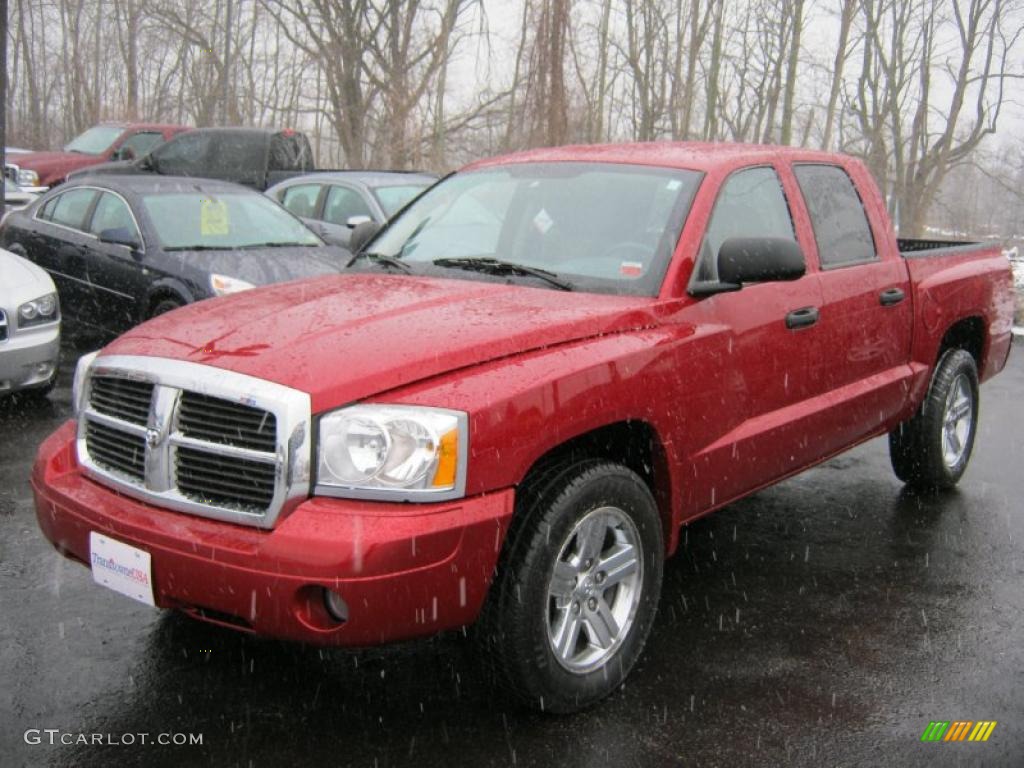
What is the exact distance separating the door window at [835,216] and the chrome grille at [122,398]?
9.23ft

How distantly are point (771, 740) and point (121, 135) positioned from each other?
1902cm

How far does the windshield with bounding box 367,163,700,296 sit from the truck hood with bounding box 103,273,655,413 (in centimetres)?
21

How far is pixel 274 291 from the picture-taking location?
382 cm

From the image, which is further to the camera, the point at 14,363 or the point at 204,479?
the point at 14,363

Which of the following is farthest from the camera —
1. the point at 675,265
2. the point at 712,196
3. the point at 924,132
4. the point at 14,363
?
the point at 924,132

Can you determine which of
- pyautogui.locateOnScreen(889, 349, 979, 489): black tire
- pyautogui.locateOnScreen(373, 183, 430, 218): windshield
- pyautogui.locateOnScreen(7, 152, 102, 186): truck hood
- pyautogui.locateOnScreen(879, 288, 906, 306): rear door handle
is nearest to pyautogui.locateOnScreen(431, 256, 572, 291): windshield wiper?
pyautogui.locateOnScreen(879, 288, 906, 306): rear door handle

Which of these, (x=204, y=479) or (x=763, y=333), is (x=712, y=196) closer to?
(x=763, y=333)

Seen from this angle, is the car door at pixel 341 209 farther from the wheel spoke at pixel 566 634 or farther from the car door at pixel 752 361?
the wheel spoke at pixel 566 634

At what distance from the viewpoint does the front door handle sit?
4.05 metres

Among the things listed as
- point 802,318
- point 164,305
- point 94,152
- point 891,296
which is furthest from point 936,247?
point 94,152

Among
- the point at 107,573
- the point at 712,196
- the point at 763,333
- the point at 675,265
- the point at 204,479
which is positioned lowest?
the point at 107,573


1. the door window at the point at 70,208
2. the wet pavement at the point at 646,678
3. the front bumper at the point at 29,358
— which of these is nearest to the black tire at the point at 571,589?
the wet pavement at the point at 646,678

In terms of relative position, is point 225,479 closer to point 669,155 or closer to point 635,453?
point 635,453

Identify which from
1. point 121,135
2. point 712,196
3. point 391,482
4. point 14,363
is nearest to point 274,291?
point 391,482
